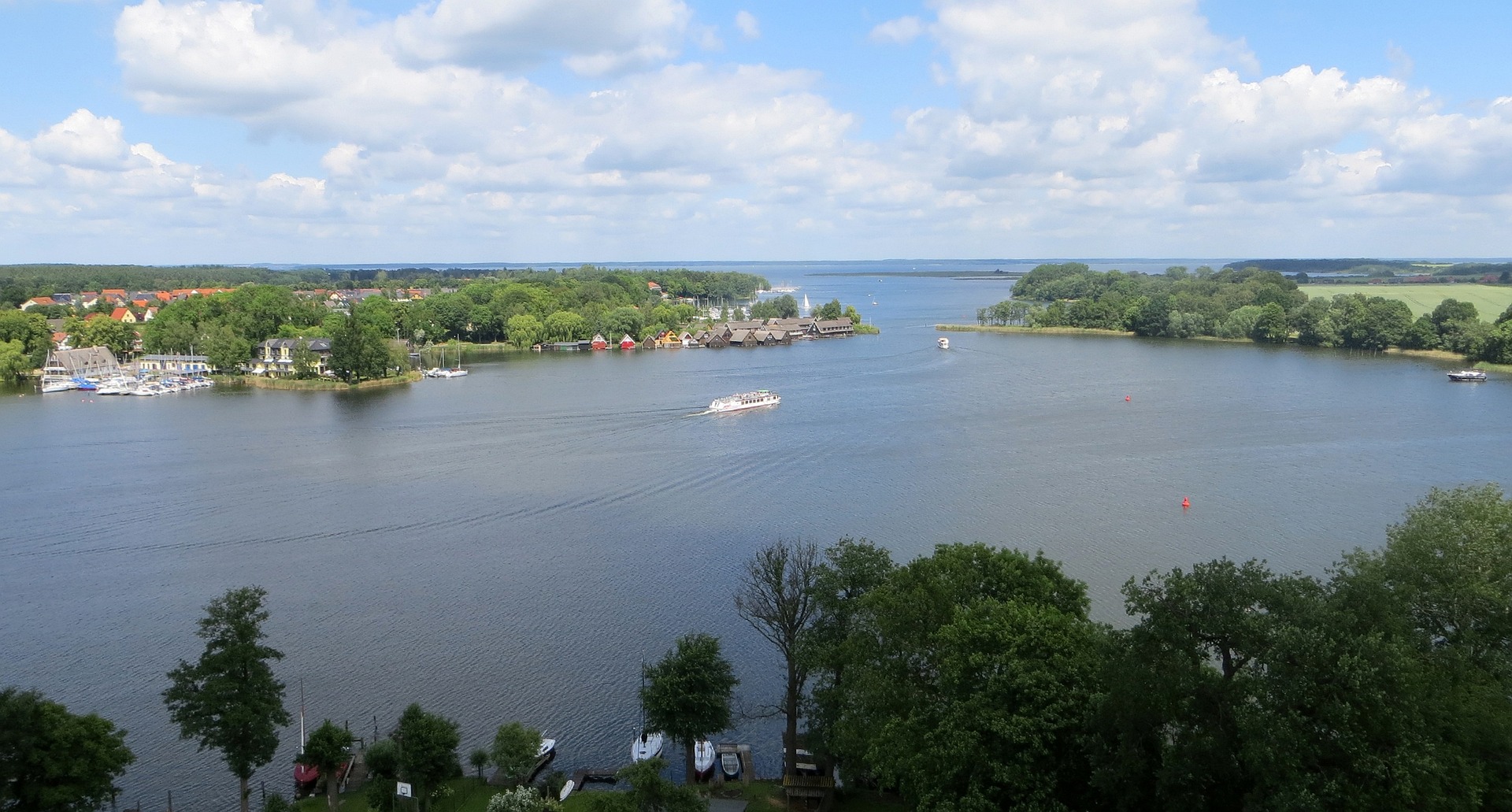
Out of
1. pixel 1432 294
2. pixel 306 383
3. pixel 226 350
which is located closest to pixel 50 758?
pixel 306 383

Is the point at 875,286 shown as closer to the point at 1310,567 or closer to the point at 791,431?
the point at 791,431

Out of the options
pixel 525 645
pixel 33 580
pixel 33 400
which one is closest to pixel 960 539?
pixel 525 645

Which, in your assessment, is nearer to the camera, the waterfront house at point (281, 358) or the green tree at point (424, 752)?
the green tree at point (424, 752)

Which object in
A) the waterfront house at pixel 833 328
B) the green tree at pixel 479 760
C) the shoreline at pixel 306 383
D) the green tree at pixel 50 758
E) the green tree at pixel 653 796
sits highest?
the waterfront house at pixel 833 328

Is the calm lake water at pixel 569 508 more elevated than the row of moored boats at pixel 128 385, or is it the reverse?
the row of moored boats at pixel 128 385

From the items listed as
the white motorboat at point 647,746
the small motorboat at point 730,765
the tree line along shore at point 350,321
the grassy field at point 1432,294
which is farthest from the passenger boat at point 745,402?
the grassy field at point 1432,294

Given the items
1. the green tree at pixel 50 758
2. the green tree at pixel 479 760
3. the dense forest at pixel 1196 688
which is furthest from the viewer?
the green tree at pixel 479 760

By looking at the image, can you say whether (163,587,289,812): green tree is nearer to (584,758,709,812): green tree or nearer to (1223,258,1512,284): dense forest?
(584,758,709,812): green tree

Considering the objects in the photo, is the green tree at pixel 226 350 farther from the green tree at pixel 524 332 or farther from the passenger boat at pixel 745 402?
the passenger boat at pixel 745 402

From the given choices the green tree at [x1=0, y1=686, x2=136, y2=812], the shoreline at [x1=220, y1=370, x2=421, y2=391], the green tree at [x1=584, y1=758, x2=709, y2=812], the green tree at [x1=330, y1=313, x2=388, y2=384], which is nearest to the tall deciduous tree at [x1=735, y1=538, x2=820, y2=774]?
the green tree at [x1=584, y1=758, x2=709, y2=812]
